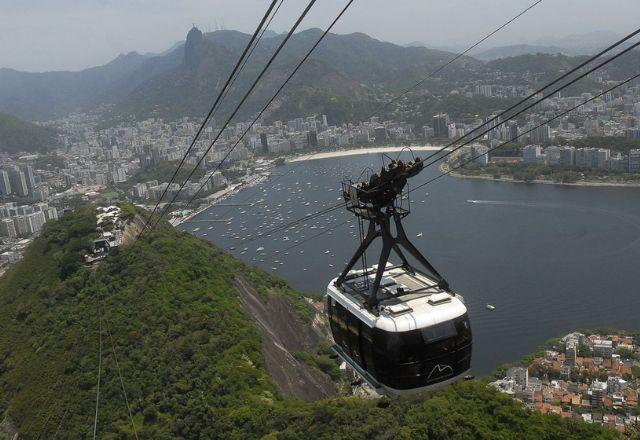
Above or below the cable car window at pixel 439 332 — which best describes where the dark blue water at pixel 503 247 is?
below

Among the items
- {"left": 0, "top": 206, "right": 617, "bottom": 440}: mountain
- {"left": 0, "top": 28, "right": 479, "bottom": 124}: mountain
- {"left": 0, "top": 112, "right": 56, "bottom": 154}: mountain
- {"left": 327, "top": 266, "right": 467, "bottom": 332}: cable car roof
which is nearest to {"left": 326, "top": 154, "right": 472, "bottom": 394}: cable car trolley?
{"left": 327, "top": 266, "right": 467, "bottom": 332}: cable car roof

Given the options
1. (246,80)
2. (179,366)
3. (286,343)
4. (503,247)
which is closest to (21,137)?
(246,80)

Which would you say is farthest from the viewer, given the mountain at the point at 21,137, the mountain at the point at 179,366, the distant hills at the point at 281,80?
the distant hills at the point at 281,80

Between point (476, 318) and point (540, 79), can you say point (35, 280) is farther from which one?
point (540, 79)

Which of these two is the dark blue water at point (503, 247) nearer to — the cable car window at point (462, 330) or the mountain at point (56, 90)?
the cable car window at point (462, 330)

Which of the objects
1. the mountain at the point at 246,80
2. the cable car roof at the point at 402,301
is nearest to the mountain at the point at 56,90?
the mountain at the point at 246,80

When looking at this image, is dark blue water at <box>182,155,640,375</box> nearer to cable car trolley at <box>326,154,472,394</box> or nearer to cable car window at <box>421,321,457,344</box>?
cable car trolley at <box>326,154,472,394</box>
